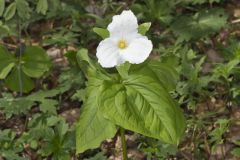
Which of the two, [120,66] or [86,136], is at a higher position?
[120,66]

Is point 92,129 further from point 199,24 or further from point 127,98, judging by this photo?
point 199,24

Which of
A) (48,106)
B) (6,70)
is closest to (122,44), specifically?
(48,106)

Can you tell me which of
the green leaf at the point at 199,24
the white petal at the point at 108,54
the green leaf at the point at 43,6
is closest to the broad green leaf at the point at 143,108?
the white petal at the point at 108,54

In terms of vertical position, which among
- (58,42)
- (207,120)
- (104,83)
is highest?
(104,83)

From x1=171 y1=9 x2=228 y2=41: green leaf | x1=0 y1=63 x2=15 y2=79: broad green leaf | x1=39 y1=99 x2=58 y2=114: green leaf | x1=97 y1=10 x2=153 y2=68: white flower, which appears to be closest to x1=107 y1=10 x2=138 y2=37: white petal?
x1=97 y1=10 x2=153 y2=68: white flower

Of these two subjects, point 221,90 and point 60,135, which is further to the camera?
point 221,90

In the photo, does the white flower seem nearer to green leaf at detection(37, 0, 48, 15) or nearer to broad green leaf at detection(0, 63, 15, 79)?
green leaf at detection(37, 0, 48, 15)

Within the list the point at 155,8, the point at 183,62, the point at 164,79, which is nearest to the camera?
the point at 164,79

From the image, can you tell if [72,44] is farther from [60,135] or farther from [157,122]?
[157,122]

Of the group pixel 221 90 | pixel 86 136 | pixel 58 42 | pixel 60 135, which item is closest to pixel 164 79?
pixel 86 136
